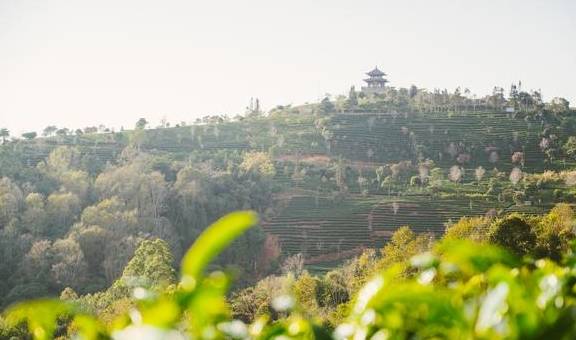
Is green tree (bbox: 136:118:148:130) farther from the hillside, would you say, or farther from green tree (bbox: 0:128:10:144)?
green tree (bbox: 0:128:10:144)

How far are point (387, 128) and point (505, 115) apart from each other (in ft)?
Result: 39.8

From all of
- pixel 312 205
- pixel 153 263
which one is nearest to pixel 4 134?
pixel 312 205

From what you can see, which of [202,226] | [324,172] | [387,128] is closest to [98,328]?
[202,226]

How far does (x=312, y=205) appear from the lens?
37125 mm

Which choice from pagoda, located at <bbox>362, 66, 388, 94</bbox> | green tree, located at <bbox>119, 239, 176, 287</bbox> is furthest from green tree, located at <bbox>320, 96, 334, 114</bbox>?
green tree, located at <bbox>119, 239, 176, 287</bbox>

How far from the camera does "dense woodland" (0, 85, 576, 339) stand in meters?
0.83

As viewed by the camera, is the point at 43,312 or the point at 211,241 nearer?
the point at 211,241

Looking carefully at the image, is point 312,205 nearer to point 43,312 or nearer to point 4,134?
point 4,134

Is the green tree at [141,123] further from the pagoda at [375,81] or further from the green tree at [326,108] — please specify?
→ the pagoda at [375,81]

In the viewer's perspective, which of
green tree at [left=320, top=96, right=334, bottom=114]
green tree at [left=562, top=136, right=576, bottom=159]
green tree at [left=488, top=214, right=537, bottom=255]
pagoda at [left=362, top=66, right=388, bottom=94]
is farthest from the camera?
pagoda at [left=362, top=66, right=388, bottom=94]

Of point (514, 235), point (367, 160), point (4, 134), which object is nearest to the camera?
point (514, 235)

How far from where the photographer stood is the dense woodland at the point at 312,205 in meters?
0.83

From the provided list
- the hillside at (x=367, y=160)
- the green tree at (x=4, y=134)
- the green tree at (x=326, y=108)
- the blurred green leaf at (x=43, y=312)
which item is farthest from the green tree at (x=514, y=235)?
the green tree at (x=326, y=108)

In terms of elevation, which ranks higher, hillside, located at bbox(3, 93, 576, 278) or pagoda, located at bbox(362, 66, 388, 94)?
pagoda, located at bbox(362, 66, 388, 94)
